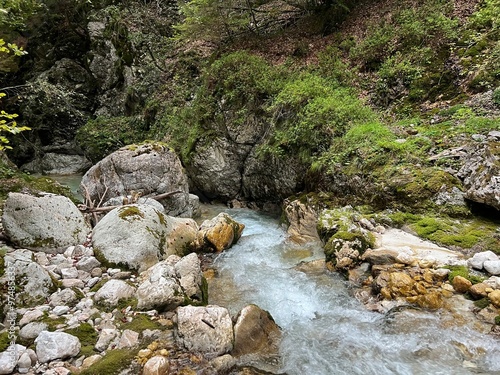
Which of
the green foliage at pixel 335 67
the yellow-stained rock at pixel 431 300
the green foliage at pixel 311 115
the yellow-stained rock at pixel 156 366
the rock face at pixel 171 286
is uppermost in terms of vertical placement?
the green foliage at pixel 335 67

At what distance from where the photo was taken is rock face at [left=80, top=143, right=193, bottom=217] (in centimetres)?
1066

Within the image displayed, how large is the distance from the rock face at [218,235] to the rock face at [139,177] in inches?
115

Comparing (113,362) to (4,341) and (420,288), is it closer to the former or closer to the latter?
(4,341)

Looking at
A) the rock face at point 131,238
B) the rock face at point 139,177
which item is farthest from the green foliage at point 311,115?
the rock face at point 131,238

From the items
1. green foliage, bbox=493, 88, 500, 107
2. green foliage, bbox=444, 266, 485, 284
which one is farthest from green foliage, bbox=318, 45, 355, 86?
green foliage, bbox=444, 266, 485, 284

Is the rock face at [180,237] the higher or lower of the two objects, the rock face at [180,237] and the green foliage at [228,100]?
the lower

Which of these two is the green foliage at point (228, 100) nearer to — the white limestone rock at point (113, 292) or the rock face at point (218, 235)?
the rock face at point (218, 235)

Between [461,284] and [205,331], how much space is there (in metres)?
3.60

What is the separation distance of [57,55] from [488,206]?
24.5 m

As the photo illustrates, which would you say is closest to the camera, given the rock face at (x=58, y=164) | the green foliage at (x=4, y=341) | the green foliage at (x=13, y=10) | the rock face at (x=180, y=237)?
the green foliage at (x=4, y=341)

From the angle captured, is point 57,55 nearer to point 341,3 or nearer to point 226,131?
point 226,131

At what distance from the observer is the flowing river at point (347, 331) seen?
13.1ft

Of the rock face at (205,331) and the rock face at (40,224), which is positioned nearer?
the rock face at (205,331)

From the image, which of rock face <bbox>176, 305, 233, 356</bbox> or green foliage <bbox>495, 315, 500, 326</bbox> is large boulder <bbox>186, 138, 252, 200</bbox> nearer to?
rock face <bbox>176, 305, 233, 356</bbox>
